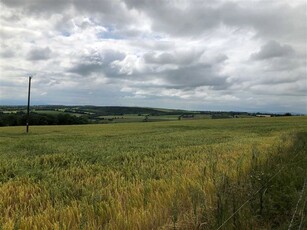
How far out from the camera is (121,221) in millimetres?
4426

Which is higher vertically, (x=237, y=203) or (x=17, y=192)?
(x=237, y=203)

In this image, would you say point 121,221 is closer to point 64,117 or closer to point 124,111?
point 64,117

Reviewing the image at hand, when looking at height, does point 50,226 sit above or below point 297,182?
below

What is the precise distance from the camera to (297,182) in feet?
19.8

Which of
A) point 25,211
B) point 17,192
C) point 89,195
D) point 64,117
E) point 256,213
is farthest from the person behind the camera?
point 64,117

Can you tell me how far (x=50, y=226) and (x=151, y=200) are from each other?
173 centimetres

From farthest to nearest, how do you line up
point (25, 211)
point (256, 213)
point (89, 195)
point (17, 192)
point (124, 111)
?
point (124, 111)
point (17, 192)
point (89, 195)
point (25, 211)
point (256, 213)

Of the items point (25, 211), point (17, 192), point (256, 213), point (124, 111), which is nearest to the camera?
point (256, 213)

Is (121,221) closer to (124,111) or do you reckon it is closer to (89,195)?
(89,195)

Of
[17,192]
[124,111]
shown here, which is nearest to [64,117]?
[124,111]

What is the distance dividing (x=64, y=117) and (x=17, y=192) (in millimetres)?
100743

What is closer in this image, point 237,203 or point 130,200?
point 237,203

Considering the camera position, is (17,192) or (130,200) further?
(17,192)

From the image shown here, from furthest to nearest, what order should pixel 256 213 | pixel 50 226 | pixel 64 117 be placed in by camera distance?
1. pixel 64 117
2. pixel 256 213
3. pixel 50 226
